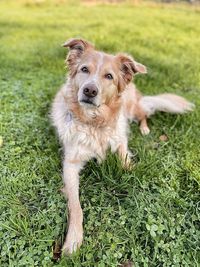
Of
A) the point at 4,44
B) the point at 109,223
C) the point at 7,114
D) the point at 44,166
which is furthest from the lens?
the point at 4,44

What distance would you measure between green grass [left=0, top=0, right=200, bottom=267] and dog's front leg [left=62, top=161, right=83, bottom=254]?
0.07 m

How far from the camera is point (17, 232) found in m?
2.80

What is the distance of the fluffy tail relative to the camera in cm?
422

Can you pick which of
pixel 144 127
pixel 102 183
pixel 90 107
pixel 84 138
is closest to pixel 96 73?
pixel 90 107

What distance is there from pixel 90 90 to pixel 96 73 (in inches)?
8.8

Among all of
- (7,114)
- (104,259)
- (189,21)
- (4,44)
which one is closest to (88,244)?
(104,259)

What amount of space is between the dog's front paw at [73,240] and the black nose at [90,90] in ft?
3.61

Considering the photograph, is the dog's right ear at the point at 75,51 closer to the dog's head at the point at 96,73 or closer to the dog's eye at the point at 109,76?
the dog's head at the point at 96,73

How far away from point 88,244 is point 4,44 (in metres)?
4.29

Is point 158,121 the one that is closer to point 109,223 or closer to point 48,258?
point 109,223

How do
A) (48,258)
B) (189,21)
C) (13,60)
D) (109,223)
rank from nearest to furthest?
(48,258)
(109,223)
(13,60)
(189,21)

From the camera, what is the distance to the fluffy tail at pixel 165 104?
422 centimetres

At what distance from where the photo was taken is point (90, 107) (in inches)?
130

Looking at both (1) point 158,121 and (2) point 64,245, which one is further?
(1) point 158,121
